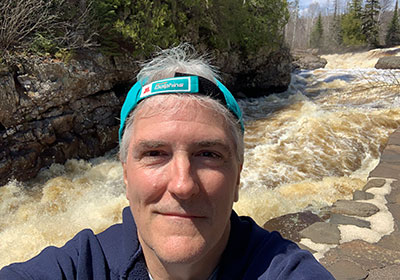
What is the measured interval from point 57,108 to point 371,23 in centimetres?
3929

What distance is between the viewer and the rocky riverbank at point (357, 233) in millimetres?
2580

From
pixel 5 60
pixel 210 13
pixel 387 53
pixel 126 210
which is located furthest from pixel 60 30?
pixel 387 53

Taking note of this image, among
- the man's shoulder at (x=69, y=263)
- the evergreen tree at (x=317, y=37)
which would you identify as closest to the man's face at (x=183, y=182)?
the man's shoulder at (x=69, y=263)

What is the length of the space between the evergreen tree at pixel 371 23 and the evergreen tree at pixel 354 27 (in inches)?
19.2

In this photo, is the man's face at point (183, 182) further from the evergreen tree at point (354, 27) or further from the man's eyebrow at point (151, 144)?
the evergreen tree at point (354, 27)

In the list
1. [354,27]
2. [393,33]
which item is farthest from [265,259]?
[354,27]

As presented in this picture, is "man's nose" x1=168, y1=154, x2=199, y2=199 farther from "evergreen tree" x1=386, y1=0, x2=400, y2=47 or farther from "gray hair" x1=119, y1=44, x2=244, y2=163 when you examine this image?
"evergreen tree" x1=386, y1=0, x2=400, y2=47

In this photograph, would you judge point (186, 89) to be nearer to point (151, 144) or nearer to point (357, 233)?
point (151, 144)

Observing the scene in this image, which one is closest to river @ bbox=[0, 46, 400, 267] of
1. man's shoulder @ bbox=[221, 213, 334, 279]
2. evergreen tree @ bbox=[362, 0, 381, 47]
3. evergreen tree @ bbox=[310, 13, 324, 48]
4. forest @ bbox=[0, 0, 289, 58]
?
forest @ bbox=[0, 0, 289, 58]

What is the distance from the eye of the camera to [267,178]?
19.1ft

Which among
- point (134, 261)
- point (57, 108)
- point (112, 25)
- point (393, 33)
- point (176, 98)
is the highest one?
point (393, 33)

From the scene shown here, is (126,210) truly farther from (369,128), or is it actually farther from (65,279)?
(369,128)

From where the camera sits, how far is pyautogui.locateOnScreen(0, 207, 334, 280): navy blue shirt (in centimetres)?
105

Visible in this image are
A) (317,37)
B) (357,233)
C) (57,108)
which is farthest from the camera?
(317,37)
